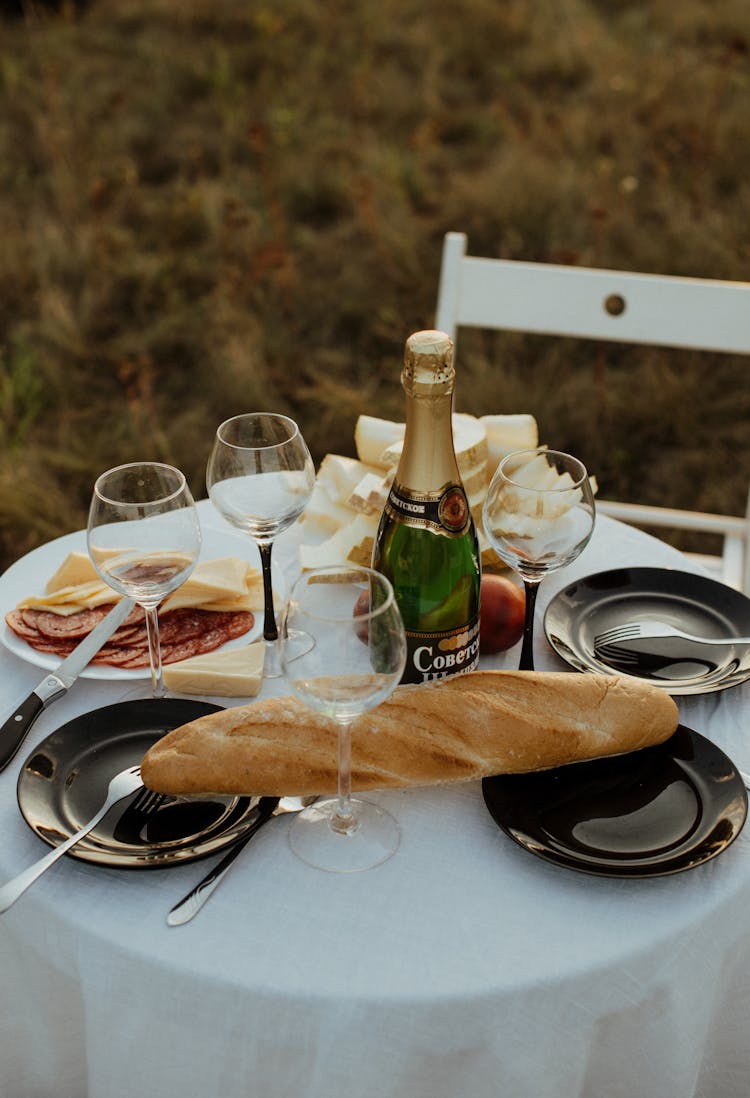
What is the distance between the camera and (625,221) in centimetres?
479

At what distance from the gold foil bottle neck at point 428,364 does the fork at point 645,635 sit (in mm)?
468

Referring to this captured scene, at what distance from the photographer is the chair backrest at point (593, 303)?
8.34ft

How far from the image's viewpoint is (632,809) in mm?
1346

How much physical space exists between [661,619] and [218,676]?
2.15 feet

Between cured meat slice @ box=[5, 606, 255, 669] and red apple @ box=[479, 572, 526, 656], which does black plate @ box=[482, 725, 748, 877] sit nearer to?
red apple @ box=[479, 572, 526, 656]

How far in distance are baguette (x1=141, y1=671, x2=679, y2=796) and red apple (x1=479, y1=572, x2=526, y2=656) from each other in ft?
0.72

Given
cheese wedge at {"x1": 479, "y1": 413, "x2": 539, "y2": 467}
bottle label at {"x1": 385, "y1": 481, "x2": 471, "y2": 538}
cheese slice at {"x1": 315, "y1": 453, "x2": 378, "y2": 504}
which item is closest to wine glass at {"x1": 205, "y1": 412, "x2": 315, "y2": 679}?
bottle label at {"x1": 385, "y1": 481, "x2": 471, "y2": 538}

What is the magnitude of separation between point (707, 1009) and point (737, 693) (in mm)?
417

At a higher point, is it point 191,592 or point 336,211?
point 336,211

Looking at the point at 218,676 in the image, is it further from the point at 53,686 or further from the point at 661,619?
the point at 661,619

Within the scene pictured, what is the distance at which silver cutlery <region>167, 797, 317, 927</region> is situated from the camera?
122cm

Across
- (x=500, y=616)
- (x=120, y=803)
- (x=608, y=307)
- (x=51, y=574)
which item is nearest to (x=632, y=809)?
(x=500, y=616)

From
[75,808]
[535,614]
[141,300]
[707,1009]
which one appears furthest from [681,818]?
[141,300]

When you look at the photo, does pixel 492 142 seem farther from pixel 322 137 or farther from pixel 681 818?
pixel 681 818
